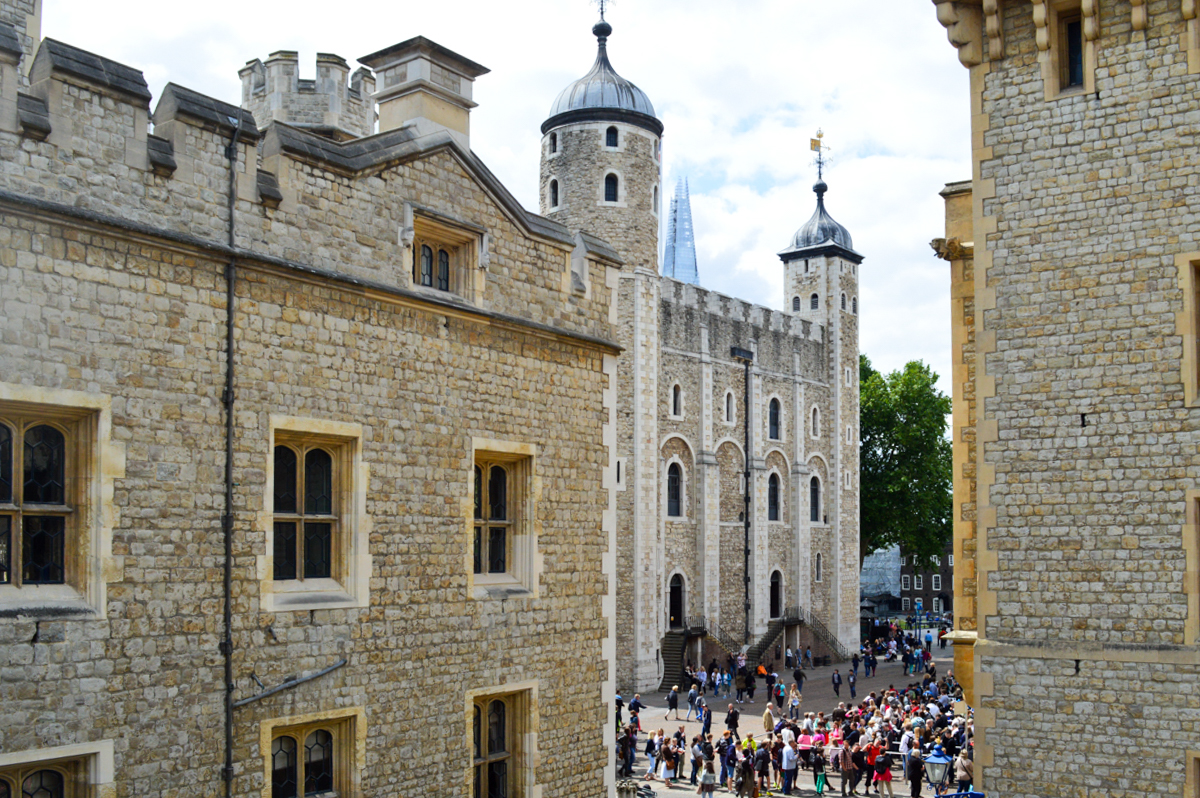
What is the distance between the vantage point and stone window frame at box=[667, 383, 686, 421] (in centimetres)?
3806

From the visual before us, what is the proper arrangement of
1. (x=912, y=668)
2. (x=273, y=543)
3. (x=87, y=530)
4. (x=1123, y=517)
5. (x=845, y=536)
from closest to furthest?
(x=87, y=530)
(x=273, y=543)
(x=1123, y=517)
(x=912, y=668)
(x=845, y=536)

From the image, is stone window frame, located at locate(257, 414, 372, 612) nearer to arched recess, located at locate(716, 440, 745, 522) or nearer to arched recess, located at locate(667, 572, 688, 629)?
arched recess, located at locate(667, 572, 688, 629)

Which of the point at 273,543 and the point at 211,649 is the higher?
the point at 273,543

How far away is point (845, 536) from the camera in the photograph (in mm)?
46656

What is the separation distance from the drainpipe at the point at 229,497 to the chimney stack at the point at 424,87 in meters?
2.50

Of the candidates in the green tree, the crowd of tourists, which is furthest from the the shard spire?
the crowd of tourists

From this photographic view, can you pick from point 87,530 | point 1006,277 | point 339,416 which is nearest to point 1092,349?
point 1006,277

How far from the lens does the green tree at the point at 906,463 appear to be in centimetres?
4991

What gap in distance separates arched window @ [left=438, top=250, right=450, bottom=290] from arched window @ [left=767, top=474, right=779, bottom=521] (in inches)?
1290

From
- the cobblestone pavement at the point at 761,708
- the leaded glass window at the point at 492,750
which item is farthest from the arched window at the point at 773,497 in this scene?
the leaded glass window at the point at 492,750

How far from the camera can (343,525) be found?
33.4 ft

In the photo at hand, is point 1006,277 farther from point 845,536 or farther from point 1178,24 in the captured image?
point 845,536

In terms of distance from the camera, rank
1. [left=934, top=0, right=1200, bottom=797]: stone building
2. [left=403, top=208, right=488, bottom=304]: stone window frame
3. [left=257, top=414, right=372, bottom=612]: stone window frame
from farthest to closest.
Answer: [left=403, top=208, right=488, bottom=304]: stone window frame → [left=934, top=0, right=1200, bottom=797]: stone building → [left=257, top=414, right=372, bottom=612]: stone window frame

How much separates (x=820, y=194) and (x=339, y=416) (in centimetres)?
4261
